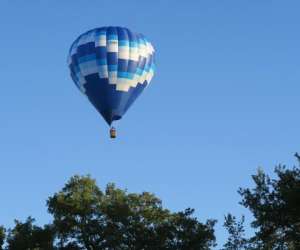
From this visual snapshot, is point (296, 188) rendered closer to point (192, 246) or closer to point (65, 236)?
point (192, 246)

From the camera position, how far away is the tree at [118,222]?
6134 centimetres

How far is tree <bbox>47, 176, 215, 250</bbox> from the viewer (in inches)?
2415

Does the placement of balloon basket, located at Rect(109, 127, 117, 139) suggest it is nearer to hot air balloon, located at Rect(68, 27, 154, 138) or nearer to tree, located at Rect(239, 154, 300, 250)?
hot air balloon, located at Rect(68, 27, 154, 138)

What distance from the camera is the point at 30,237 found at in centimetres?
6284

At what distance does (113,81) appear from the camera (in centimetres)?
6350

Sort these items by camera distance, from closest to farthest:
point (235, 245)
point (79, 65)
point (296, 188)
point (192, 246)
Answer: point (296, 188)
point (235, 245)
point (192, 246)
point (79, 65)

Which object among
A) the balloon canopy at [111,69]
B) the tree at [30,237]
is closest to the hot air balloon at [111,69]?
the balloon canopy at [111,69]

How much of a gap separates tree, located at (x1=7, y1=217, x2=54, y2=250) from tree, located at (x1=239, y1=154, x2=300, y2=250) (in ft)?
65.2

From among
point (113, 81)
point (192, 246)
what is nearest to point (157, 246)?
point (192, 246)

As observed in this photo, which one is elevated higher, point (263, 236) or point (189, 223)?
point (189, 223)

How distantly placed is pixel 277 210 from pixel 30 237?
75.7 ft

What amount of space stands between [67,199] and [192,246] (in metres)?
11.4

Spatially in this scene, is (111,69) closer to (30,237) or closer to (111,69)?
(111,69)

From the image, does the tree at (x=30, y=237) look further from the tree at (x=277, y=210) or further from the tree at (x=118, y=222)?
the tree at (x=277, y=210)
